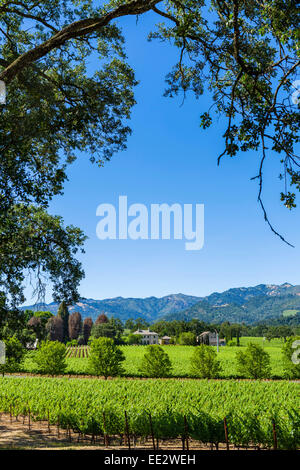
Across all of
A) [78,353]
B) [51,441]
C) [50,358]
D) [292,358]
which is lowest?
[78,353]

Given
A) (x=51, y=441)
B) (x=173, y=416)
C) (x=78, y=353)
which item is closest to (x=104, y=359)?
(x=51, y=441)

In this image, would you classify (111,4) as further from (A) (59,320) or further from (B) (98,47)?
(A) (59,320)

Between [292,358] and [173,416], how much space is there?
33.4 m

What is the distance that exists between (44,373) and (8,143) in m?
45.1

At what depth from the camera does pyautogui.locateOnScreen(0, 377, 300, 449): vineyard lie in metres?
14.1

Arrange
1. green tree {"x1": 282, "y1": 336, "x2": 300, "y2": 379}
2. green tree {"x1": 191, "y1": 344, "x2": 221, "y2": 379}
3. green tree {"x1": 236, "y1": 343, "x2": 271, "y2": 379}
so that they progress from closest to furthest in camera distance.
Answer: green tree {"x1": 236, "y1": 343, "x2": 271, "y2": 379}, green tree {"x1": 191, "y1": 344, "x2": 221, "y2": 379}, green tree {"x1": 282, "y1": 336, "x2": 300, "y2": 379}

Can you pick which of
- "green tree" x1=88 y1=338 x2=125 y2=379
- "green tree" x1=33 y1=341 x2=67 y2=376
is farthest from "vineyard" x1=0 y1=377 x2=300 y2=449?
"green tree" x1=33 y1=341 x2=67 y2=376

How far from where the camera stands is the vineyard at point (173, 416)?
46.2ft

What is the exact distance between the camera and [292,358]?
4347cm

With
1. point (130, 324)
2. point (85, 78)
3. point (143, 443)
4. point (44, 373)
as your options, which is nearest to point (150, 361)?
point (44, 373)

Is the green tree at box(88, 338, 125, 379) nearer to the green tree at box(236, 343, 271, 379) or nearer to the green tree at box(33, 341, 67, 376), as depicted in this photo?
the green tree at box(33, 341, 67, 376)

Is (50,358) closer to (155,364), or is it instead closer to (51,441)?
(155,364)

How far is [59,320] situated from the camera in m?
111

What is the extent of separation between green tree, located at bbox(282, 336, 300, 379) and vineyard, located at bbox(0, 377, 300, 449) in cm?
2399
